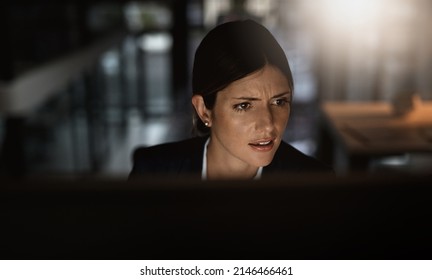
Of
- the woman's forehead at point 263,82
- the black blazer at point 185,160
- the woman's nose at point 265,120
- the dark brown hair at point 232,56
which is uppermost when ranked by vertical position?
the dark brown hair at point 232,56

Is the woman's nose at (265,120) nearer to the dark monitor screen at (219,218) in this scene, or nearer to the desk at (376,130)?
the dark monitor screen at (219,218)

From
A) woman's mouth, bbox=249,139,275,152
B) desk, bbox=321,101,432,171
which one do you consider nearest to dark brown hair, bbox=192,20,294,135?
woman's mouth, bbox=249,139,275,152

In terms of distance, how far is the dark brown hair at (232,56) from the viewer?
945mm

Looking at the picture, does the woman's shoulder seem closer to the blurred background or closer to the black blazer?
the black blazer

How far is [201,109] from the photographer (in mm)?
1017

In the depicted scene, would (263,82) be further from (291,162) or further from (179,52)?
(179,52)

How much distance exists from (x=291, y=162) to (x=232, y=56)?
0.24 meters

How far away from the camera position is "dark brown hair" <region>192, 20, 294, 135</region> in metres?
0.94

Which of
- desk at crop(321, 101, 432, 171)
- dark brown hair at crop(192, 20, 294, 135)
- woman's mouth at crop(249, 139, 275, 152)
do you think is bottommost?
desk at crop(321, 101, 432, 171)

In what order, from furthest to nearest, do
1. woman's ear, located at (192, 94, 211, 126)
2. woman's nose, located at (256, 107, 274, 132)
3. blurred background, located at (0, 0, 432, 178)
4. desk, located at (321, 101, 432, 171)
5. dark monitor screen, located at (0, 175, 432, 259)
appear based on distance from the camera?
blurred background, located at (0, 0, 432, 178)
desk, located at (321, 101, 432, 171)
woman's ear, located at (192, 94, 211, 126)
woman's nose, located at (256, 107, 274, 132)
dark monitor screen, located at (0, 175, 432, 259)

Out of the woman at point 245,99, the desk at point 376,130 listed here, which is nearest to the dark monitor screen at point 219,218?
the woman at point 245,99

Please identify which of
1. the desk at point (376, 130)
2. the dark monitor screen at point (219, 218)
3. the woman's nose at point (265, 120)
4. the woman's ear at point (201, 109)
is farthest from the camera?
the desk at point (376, 130)

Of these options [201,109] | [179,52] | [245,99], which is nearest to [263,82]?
[245,99]

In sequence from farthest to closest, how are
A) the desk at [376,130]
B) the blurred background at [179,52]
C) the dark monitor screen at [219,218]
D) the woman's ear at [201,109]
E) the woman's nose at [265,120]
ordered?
the blurred background at [179,52], the desk at [376,130], the woman's ear at [201,109], the woman's nose at [265,120], the dark monitor screen at [219,218]
